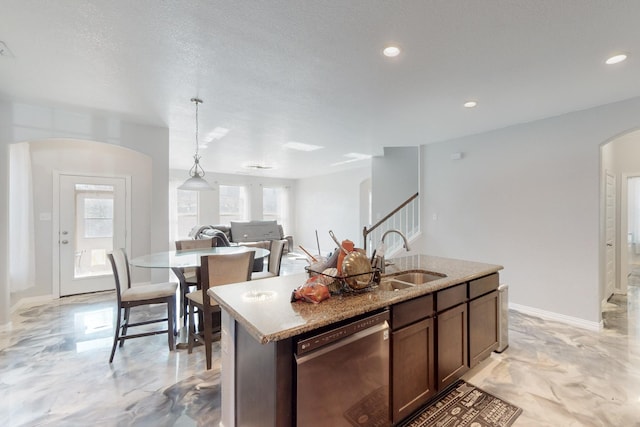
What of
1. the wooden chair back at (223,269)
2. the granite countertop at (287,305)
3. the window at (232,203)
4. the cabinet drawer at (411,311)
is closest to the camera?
the granite countertop at (287,305)

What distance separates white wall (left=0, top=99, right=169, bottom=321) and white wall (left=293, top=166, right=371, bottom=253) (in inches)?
202

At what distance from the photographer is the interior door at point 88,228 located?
4387 millimetres

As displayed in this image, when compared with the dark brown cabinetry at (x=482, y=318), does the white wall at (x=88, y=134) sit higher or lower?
higher

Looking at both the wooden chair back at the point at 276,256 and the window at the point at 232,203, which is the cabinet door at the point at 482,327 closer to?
the wooden chair back at the point at 276,256

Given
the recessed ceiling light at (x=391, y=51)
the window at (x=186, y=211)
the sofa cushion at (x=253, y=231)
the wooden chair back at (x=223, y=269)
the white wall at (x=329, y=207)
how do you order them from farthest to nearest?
the window at (x=186, y=211), the sofa cushion at (x=253, y=231), the white wall at (x=329, y=207), the wooden chair back at (x=223, y=269), the recessed ceiling light at (x=391, y=51)

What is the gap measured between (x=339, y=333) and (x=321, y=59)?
2000 mm

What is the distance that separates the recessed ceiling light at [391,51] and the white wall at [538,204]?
274cm

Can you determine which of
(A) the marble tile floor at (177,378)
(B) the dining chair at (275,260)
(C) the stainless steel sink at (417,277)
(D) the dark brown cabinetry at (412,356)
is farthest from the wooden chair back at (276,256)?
(D) the dark brown cabinetry at (412,356)

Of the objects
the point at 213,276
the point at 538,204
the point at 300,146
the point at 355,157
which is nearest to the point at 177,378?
the point at 213,276

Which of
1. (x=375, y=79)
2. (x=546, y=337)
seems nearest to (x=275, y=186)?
(x=375, y=79)

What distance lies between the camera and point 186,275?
366 cm

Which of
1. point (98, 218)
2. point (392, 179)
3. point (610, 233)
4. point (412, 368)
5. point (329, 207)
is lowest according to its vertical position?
point (412, 368)

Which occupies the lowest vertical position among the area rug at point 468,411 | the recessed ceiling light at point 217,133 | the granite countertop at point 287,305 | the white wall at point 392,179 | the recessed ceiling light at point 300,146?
the area rug at point 468,411

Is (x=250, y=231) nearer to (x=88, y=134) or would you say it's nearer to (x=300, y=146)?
(x=300, y=146)
